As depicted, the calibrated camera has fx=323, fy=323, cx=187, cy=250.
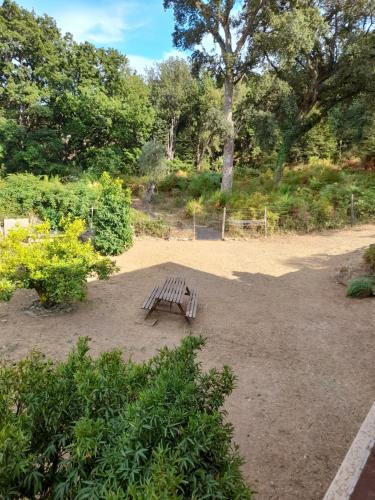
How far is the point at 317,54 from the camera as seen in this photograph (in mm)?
16062

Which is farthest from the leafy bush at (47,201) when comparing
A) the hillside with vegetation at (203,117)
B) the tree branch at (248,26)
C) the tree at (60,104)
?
the tree branch at (248,26)

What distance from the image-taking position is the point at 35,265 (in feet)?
20.5

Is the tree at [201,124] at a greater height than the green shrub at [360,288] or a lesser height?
greater

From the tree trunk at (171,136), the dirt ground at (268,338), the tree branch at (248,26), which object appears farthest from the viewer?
the tree trunk at (171,136)

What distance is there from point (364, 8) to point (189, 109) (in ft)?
53.1

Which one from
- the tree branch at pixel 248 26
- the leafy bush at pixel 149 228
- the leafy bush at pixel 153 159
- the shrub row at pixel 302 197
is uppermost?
the tree branch at pixel 248 26

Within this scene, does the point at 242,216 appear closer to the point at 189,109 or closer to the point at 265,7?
the point at 265,7

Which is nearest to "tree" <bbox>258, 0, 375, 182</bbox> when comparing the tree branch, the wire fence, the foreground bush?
the tree branch

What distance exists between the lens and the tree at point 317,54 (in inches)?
547

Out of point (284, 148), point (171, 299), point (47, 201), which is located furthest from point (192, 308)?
point (284, 148)

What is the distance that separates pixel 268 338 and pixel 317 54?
15907mm

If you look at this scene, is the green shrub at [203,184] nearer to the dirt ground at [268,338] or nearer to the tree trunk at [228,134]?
the tree trunk at [228,134]

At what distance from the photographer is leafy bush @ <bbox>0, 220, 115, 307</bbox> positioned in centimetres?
618

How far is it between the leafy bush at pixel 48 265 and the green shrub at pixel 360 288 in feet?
18.9
